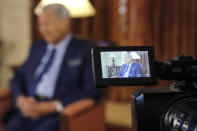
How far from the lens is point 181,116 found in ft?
2.54

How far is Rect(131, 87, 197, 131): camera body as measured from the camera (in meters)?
0.79

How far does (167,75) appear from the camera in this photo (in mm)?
799

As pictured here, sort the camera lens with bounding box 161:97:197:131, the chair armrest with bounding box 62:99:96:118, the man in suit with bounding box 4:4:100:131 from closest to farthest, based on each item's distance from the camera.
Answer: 1. the camera lens with bounding box 161:97:197:131
2. the chair armrest with bounding box 62:99:96:118
3. the man in suit with bounding box 4:4:100:131

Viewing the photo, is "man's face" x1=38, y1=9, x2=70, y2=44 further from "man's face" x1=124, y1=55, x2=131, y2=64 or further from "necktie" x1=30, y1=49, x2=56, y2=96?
"man's face" x1=124, y1=55, x2=131, y2=64

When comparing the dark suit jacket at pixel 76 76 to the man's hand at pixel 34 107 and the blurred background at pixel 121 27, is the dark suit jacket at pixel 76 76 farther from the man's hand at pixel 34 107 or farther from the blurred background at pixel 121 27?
the blurred background at pixel 121 27

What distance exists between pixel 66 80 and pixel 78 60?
0.13 meters

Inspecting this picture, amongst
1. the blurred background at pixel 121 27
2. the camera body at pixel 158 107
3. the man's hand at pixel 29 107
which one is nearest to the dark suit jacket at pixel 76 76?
the man's hand at pixel 29 107

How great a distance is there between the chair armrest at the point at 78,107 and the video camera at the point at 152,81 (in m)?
1.00

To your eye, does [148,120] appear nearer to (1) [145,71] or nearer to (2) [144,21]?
(1) [145,71]

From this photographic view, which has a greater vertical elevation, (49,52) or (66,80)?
(49,52)

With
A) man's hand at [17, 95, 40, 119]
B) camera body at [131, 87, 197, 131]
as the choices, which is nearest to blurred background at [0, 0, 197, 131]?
man's hand at [17, 95, 40, 119]

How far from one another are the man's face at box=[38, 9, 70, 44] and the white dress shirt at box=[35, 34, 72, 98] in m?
0.03

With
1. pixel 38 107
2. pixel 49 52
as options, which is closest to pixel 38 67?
pixel 49 52

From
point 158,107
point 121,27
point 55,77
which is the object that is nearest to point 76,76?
point 55,77
